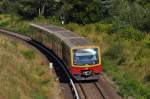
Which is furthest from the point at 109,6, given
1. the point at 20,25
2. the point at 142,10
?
the point at 20,25

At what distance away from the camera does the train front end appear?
93.4 feet

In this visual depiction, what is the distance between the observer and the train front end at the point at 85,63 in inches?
1120

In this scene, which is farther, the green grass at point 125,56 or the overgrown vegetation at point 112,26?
the overgrown vegetation at point 112,26

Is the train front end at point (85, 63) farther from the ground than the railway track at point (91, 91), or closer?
farther from the ground

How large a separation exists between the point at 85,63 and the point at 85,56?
489 mm

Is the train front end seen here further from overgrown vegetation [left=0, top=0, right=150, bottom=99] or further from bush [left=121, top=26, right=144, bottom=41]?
bush [left=121, top=26, right=144, bottom=41]

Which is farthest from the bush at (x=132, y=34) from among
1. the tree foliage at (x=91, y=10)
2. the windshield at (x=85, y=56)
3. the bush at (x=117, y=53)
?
the windshield at (x=85, y=56)

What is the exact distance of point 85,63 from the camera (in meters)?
28.7

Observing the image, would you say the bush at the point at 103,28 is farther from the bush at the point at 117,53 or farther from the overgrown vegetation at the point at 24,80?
the overgrown vegetation at the point at 24,80

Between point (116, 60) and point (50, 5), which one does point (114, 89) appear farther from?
point (50, 5)

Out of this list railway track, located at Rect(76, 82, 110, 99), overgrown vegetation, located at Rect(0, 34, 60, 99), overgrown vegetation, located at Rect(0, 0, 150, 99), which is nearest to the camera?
overgrown vegetation, located at Rect(0, 34, 60, 99)

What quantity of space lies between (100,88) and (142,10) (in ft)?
65.7

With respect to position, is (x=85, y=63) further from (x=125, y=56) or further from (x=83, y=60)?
(x=125, y=56)

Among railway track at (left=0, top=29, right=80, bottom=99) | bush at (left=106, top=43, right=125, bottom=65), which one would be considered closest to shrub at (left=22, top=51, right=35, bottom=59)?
railway track at (left=0, top=29, right=80, bottom=99)
